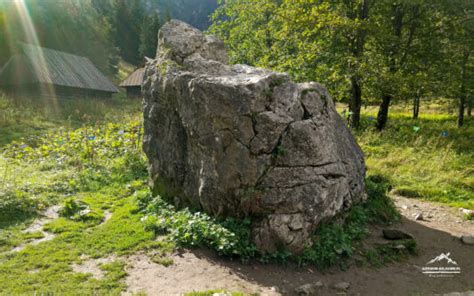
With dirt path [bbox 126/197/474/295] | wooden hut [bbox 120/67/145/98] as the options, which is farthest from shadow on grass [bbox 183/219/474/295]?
wooden hut [bbox 120/67/145/98]

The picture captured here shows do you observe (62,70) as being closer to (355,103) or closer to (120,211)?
(355,103)

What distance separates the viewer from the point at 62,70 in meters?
28.6

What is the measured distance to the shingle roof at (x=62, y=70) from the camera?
2666 cm

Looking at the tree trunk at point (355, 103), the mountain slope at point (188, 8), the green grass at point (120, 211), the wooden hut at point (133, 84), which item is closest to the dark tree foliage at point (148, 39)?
the wooden hut at point (133, 84)

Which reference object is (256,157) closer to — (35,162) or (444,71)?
(35,162)

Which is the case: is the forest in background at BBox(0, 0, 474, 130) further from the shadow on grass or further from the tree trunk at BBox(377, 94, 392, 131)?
the shadow on grass

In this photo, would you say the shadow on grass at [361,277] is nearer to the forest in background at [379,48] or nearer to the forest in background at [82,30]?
the forest in background at [379,48]

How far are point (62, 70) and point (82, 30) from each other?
60.5ft

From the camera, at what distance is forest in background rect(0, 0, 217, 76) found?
33.6m

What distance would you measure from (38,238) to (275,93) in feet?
A: 17.1

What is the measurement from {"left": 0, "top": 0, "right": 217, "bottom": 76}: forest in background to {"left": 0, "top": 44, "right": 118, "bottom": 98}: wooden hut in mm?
3486

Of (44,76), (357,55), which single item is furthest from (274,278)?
(44,76)

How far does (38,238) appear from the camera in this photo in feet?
21.4

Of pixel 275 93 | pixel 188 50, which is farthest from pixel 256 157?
Answer: pixel 188 50
